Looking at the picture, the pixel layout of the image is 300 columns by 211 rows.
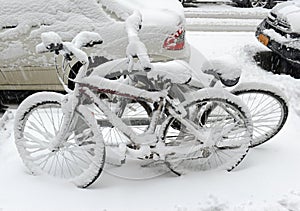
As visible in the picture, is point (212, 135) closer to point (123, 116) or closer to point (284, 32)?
point (123, 116)

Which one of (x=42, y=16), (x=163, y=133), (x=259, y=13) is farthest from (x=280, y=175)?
(x=259, y=13)

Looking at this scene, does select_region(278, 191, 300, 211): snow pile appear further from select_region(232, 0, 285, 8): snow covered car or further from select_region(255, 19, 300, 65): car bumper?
select_region(232, 0, 285, 8): snow covered car

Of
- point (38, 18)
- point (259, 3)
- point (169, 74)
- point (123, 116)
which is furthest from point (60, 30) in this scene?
→ point (259, 3)

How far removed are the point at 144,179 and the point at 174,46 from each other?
2.05m

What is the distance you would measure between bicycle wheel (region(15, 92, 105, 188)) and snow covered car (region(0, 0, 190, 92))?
1.38 meters

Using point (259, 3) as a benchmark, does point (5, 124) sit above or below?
above

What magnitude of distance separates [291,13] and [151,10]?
2.62 metres

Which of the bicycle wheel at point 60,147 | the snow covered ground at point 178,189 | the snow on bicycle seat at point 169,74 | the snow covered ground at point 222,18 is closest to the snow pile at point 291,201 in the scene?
the snow covered ground at point 178,189

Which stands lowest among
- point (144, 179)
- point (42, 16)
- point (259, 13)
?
point (259, 13)

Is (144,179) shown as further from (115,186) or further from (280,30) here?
(280,30)

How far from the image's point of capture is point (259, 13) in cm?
935

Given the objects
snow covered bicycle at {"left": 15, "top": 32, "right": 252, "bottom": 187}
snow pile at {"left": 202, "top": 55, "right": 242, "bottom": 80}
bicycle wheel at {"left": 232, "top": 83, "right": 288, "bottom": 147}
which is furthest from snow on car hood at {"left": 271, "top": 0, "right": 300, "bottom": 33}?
snow covered bicycle at {"left": 15, "top": 32, "right": 252, "bottom": 187}

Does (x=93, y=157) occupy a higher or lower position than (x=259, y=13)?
higher

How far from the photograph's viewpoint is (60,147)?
3.25 meters
